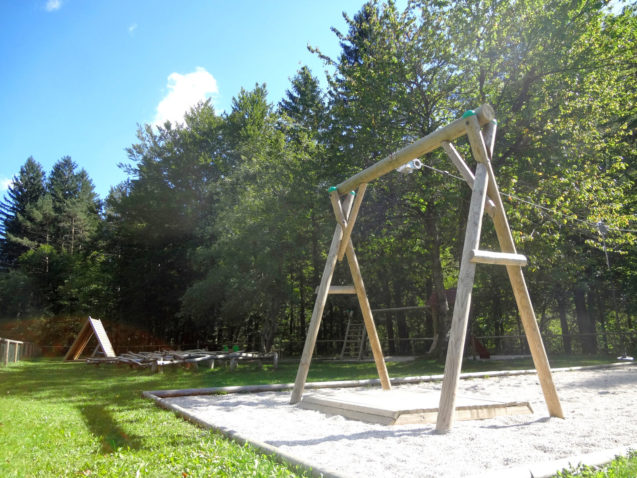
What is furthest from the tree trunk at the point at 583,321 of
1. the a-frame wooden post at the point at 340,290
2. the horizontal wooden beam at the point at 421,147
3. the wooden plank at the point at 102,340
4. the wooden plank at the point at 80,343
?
the wooden plank at the point at 80,343

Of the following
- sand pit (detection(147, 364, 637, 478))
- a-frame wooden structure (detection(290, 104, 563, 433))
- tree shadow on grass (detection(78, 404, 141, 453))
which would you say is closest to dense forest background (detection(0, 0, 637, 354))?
a-frame wooden structure (detection(290, 104, 563, 433))

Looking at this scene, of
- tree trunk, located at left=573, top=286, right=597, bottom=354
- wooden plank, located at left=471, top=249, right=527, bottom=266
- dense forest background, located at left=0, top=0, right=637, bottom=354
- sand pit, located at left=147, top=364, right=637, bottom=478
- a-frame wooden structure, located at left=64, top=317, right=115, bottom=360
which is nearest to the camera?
sand pit, located at left=147, top=364, right=637, bottom=478

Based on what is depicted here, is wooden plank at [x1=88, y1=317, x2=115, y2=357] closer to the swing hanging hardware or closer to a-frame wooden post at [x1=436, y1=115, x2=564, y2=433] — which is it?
the swing hanging hardware

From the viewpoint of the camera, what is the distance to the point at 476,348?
1555 cm

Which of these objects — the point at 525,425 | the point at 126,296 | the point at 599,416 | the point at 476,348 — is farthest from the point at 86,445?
the point at 126,296

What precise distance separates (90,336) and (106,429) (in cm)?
1329

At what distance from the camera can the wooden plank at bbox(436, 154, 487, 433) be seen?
3.80m

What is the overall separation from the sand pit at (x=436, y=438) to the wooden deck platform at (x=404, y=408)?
10 centimetres

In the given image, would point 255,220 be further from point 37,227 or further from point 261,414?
point 37,227

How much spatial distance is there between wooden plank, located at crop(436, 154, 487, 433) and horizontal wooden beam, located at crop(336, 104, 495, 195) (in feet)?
2.67

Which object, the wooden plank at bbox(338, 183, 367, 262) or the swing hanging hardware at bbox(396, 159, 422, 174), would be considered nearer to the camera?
the swing hanging hardware at bbox(396, 159, 422, 174)

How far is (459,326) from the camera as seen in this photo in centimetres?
390

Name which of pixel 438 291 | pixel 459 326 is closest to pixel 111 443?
pixel 459 326

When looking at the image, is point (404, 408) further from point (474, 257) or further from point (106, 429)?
point (106, 429)
